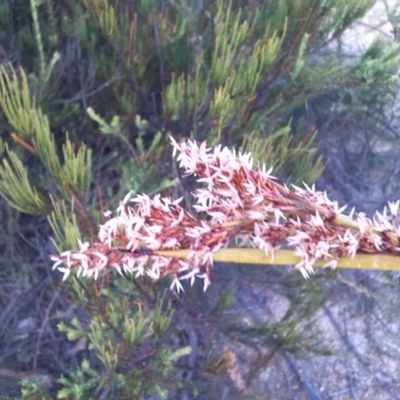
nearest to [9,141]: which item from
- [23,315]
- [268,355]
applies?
[23,315]

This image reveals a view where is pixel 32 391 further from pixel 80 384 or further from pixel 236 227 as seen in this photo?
pixel 236 227

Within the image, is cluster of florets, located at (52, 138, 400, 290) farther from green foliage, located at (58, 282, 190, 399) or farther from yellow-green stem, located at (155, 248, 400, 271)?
green foliage, located at (58, 282, 190, 399)

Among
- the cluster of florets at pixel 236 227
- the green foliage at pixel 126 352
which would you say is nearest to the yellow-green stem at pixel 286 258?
the cluster of florets at pixel 236 227

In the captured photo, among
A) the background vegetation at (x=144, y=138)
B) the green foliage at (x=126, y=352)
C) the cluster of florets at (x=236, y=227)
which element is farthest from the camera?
the background vegetation at (x=144, y=138)

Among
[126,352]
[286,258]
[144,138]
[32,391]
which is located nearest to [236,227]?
[286,258]

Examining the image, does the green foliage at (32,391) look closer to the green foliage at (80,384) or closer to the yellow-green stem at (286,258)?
the green foliage at (80,384)
